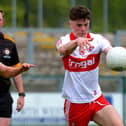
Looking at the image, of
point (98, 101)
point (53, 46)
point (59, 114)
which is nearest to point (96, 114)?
point (98, 101)

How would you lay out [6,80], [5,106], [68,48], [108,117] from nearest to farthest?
[68,48], [108,117], [6,80], [5,106]

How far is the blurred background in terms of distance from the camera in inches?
576

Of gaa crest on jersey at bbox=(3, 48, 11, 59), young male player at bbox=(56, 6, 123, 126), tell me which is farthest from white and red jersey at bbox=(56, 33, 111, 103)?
gaa crest on jersey at bbox=(3, 48, 11, 59)

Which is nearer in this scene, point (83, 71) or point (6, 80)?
point (83, 71)

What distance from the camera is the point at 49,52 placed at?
2119 cm

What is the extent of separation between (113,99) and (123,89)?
385 millimetres

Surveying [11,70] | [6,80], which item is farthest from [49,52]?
[11,70]

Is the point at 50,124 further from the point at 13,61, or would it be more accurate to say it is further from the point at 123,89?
the point at 13,61

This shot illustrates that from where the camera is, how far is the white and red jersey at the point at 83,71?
8.20 meters

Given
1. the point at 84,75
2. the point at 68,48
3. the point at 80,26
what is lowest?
the point at 84,75

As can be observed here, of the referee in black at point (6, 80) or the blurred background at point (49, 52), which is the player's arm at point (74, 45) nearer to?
the referee in black at point (6, 80)

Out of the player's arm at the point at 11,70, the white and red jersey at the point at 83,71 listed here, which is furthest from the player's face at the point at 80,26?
the player's arm at the point at 11,70

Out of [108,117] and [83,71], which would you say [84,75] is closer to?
[83,71]

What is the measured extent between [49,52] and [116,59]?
13.2m
